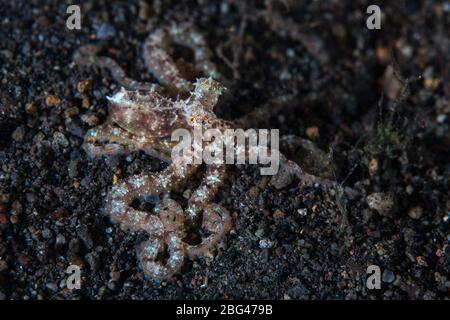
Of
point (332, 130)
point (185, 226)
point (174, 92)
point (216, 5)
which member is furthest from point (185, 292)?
point (216, 5)

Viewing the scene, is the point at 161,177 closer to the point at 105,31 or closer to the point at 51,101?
the point at 51,101

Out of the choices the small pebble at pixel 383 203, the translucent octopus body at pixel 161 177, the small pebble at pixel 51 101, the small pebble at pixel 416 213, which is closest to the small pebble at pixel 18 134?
the small pebble at pixel 51 101

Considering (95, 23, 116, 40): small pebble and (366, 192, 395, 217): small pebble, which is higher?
(95, 23, 116, 40): small pebble

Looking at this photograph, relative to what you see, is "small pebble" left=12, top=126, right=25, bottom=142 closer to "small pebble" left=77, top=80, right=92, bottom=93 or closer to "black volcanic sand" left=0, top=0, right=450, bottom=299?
"black volcanic sand" left=0, top=0, right=450, bottom=299

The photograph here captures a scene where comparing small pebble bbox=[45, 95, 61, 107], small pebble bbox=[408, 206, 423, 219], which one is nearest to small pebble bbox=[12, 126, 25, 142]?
small pebble bbox=[45, 95, 61, 107]

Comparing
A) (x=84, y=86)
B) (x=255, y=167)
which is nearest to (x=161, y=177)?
(x=255, y=167)

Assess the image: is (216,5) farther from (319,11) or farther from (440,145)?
(440,145)

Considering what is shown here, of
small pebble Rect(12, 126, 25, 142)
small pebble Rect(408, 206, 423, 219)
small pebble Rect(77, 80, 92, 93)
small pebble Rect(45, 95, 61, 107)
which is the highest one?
small pebble Rect(77, 80, 92, 93)
